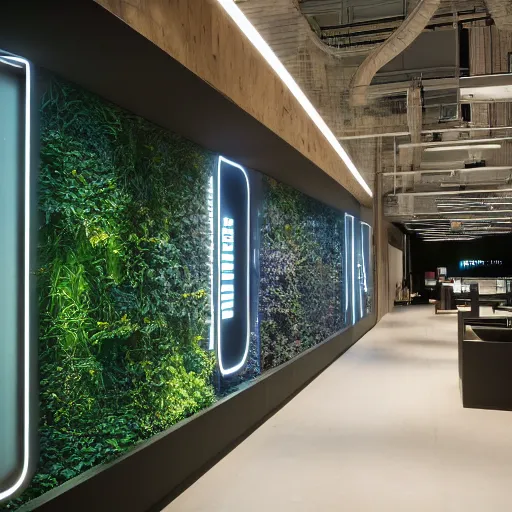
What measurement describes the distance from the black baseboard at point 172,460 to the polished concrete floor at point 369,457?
11cm

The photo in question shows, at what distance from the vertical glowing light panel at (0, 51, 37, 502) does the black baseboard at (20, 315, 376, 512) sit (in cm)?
25

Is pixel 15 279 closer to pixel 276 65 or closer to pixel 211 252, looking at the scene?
pixel 211 252

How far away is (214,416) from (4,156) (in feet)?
8.09

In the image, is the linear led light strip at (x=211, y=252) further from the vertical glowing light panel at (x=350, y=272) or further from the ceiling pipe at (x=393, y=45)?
the vertical glowing light panel at (x=350, y=272)

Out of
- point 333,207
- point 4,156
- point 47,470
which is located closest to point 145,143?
point 4,156

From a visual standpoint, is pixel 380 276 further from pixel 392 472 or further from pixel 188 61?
pixel 188 61

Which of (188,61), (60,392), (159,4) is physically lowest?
(60,392)

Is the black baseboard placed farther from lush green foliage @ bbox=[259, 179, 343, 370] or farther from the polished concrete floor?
lush green foliage @ bbox=[259, 179, 343, 370]

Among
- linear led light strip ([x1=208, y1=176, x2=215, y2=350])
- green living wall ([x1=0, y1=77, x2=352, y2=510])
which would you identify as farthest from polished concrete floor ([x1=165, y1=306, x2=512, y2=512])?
linear led light strip ([x1=208, y1=176, x2=215, y2=350])

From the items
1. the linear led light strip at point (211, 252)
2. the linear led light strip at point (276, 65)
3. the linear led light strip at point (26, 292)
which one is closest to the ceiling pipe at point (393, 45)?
the linear led light strip at point (276, 65)

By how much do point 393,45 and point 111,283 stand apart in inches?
146

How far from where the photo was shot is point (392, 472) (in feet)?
12.3

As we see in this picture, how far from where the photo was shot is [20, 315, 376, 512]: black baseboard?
2695 millimetres

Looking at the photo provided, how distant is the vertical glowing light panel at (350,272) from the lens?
1008cm
